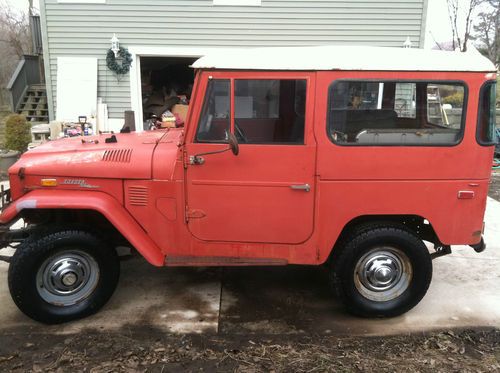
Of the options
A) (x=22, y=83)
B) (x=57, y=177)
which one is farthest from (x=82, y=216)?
(x=22, y=83)

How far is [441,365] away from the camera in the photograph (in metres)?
3.07

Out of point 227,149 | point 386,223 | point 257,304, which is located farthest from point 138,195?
point 386,223

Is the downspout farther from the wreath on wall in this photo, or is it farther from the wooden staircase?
the wooden staircase

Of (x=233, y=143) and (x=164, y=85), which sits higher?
(x=164, y=85)

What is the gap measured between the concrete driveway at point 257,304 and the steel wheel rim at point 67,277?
0.71 feet

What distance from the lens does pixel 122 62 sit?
1026cm

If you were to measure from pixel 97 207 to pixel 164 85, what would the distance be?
9.72 meters

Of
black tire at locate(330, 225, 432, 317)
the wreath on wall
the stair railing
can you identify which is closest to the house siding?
the wreath on wall

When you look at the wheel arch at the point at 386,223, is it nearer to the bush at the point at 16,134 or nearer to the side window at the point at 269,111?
the side window at the point at 269,111

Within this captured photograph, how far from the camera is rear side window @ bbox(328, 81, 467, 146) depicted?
10.9 feet

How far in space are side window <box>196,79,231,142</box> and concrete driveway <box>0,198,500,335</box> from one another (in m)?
1.47

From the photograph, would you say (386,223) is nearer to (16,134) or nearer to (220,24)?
(220,24)

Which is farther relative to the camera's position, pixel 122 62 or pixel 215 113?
pixel 122 62

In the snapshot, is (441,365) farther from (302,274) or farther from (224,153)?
(224,153)
